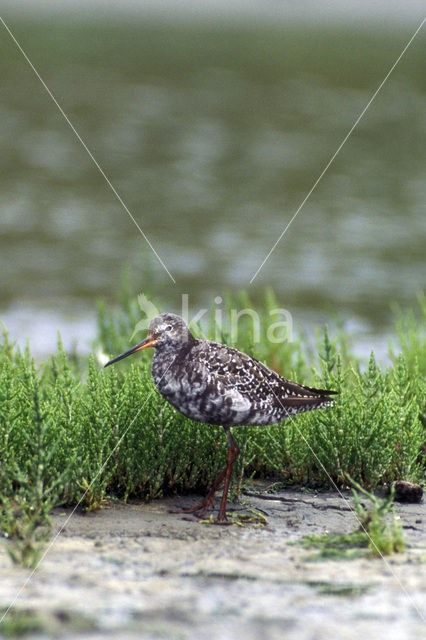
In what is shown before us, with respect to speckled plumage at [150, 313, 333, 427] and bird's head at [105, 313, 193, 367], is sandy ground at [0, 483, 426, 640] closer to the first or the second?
speckled plumage at [150, 313, 333, 427]

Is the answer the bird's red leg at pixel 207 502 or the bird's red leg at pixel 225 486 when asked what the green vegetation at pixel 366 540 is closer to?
the bird's red leg at pixel 225 486

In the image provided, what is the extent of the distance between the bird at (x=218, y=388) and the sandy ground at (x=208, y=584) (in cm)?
50

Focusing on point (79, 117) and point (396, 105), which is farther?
point (396, 105)

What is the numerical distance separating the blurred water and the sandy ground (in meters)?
4.16

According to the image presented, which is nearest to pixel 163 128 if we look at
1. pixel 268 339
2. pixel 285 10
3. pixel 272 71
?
pixel 272 71

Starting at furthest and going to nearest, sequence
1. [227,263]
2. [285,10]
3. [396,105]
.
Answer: [285,10] < [396,105] < [227,263]

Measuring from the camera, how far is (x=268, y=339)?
8.12m

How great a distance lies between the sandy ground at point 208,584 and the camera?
11.5 ft

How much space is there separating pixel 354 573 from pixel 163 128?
62.5 ft

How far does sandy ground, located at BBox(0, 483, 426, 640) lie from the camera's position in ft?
11.5

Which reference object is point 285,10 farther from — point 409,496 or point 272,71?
point 409,496

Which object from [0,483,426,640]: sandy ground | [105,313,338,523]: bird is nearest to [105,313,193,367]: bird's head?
[105,313,338,523]: bird

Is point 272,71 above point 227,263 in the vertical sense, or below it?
above

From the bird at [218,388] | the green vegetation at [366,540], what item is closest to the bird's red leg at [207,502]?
the bird at [218,388]
